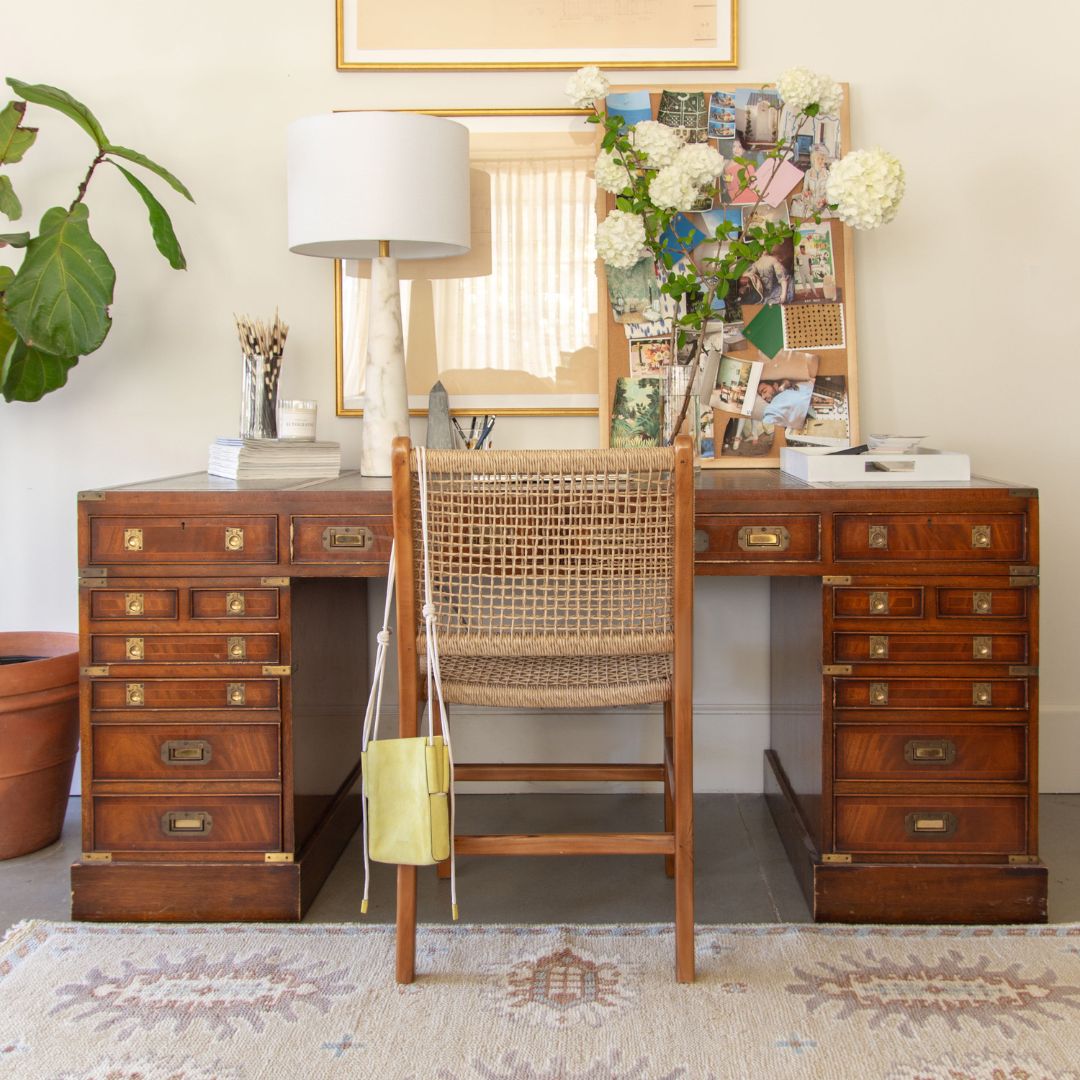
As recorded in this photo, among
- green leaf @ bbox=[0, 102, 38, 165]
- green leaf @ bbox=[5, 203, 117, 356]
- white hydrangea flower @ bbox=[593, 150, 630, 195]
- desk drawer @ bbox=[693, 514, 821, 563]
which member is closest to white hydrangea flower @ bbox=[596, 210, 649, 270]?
white hydrangea flower @ bbox=[593, 150, 630, 195]

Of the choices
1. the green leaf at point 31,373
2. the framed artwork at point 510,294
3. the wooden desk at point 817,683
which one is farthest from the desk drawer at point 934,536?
the green leaf at point 31,373

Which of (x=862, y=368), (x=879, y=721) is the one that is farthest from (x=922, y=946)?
(x=862, y=368)

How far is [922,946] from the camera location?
6.72 ft

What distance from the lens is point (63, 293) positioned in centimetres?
238

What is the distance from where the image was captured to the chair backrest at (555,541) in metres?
1.81

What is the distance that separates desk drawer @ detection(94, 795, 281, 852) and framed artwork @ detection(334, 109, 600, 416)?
1.00 meters

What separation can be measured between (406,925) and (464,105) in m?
1.82

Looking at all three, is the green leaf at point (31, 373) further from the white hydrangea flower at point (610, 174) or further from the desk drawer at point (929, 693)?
the desk drawer at point (929, 693)

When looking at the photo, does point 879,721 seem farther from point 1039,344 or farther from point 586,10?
point 586,10

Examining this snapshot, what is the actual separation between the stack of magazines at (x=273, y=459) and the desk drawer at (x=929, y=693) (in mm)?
1117

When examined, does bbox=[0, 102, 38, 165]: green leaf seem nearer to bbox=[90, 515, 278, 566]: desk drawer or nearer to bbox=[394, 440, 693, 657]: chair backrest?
bbox=[90, 515, 278, 566]: desk drawer

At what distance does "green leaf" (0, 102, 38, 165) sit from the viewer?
249 centimetres

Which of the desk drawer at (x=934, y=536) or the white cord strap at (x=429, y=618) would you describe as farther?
the desk drawer at (x=934, y=536)

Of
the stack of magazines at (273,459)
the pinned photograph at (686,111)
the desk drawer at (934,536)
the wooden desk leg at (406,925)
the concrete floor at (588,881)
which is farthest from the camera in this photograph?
the pinned photograph at (686,111)
